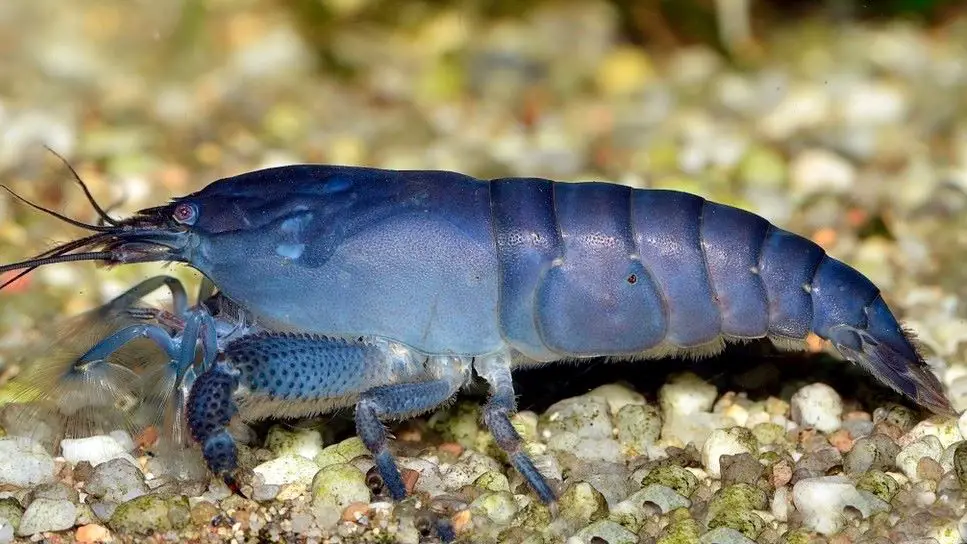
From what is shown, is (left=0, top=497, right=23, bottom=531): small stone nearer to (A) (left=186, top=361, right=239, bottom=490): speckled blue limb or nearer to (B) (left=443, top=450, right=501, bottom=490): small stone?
(A) (left=186, top=361, right=239, bottom=490): speckled blue limb

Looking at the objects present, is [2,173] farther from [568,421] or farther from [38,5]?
[568,421]

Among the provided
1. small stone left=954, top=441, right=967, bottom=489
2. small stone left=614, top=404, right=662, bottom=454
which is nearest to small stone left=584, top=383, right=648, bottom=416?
small stone left=614, top=404, right=662, bottom=454

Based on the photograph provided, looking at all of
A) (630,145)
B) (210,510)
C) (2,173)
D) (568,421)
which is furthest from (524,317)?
(2,173)

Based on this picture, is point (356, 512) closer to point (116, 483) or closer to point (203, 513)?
point (203, 513)

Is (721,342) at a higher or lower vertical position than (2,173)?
lower

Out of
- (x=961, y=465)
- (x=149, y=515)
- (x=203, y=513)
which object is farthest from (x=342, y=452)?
(x=961, y=465)
